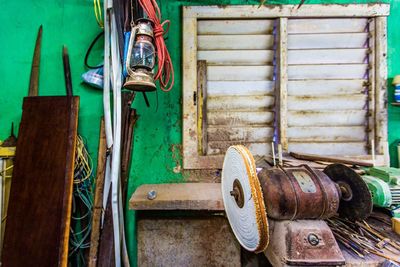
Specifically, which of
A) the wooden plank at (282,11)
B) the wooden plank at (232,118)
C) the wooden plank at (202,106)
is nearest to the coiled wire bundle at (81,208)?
the wooden plank at (202,106)

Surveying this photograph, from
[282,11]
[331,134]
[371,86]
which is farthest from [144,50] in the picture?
[371,86]

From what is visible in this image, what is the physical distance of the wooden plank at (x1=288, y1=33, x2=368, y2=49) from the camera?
1640mm

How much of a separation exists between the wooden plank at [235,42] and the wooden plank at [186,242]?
129cm

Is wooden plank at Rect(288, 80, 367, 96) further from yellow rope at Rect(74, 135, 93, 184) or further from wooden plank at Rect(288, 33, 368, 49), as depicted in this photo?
yellow rope at Rect(74, 135, 93, 184)

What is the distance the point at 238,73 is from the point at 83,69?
4.02ft

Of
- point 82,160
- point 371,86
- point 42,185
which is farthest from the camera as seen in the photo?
point 371,86

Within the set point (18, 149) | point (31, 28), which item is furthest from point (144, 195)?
point (31, 28)

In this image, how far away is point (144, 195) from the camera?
128cm

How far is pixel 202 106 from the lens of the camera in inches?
63.7

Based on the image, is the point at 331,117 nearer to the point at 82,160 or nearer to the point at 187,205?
the point at 187,205

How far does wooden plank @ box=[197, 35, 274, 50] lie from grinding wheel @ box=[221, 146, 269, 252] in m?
0.99

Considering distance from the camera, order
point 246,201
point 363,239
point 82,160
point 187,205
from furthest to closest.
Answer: point 82,160 < point 187,205 < point 363,239 < point 246,201

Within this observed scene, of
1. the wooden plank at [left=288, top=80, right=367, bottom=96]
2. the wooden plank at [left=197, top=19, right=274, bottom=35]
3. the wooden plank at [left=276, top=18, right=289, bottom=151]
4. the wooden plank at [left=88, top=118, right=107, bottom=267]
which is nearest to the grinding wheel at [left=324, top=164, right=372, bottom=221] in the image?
the wooden plank at [left=276, top=18, right=289, bottom=151]

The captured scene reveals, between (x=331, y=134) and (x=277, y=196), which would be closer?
(x=277, y=196)
